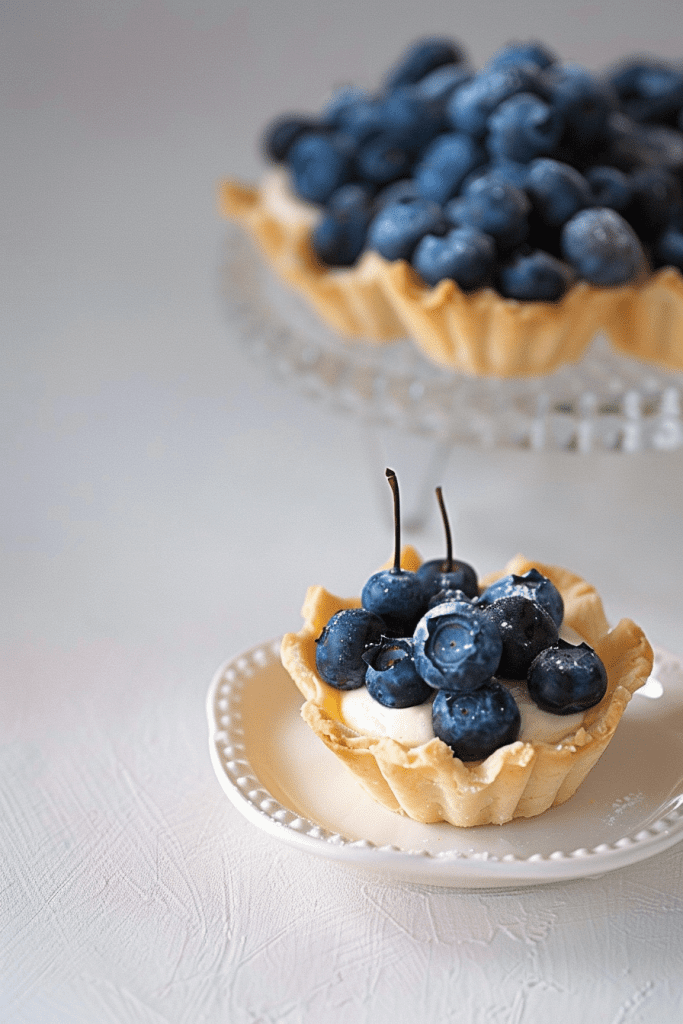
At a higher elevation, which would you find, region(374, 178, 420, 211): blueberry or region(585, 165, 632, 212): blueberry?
region(374, 178, 420, 211): blueberry

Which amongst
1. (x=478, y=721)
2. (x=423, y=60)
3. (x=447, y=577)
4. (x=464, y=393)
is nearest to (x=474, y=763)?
(x=478, y=721)

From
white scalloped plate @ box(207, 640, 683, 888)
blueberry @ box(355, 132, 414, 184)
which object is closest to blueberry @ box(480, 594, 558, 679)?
white scalloped plate @ box(207, 640, 683, 888)

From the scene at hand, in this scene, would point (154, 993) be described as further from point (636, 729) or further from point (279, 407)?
point (279, 407)

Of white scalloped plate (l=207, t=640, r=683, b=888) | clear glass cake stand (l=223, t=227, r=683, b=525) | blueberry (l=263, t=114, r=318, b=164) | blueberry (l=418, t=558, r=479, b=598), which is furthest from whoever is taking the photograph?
blueberry (l=263, t=114, r=318, b=164)

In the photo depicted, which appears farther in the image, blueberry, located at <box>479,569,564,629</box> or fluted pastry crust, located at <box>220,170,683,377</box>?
fluted pastry crust, located at <box>220,170,683,377</box>

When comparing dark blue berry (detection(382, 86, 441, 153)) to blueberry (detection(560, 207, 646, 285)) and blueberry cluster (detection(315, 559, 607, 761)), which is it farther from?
blueberry cluster (detection(315, 559, 607, 761))

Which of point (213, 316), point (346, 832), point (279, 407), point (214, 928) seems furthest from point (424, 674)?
point (213, 316)

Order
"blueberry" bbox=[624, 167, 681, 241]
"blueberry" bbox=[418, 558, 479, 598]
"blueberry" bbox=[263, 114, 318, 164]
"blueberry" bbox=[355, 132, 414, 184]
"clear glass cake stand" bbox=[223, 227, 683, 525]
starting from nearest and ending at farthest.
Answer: "blueberry" bbox=[418, 558, 479, 598] < "clear glass cake stand" bbox=[223, 227, 683, 525] < "blueberry" bbox=[624, 167, 681, 241] < "blueberry" bbox=[355, 132, 414, 184] < "blueberry" bbox=[263, 114, 318, 164]
